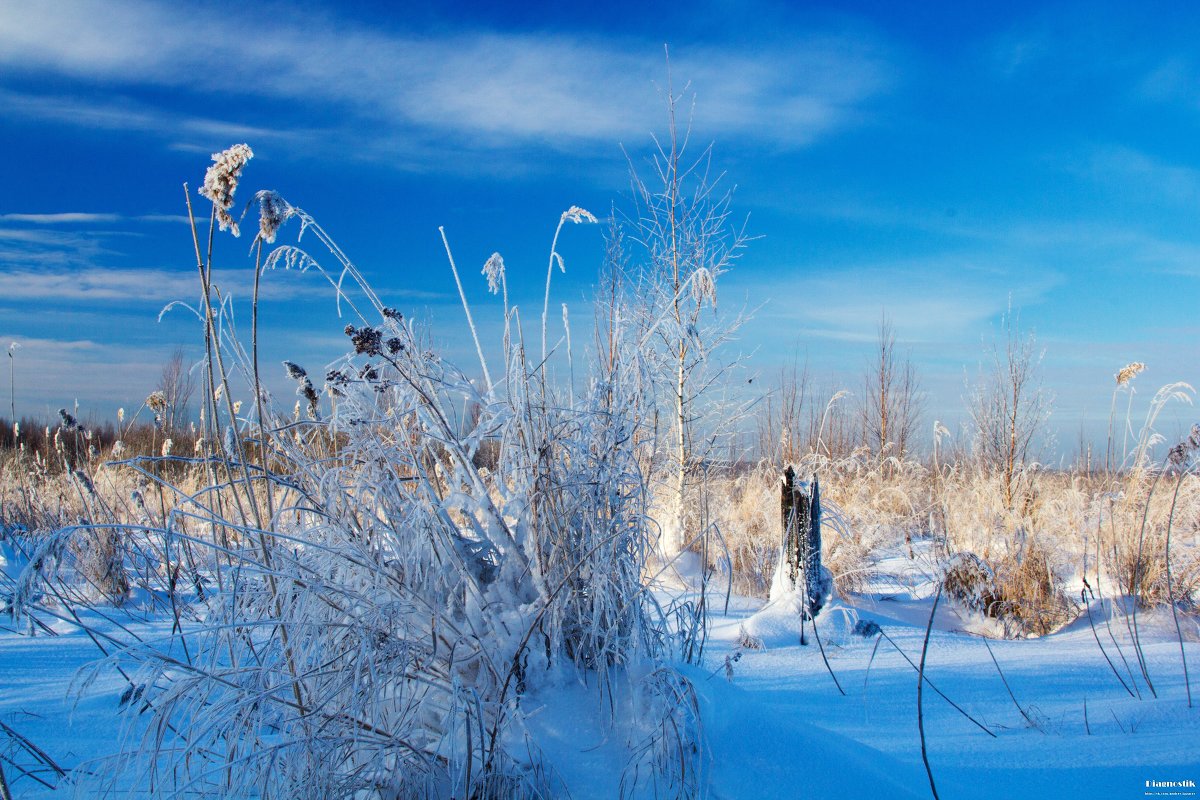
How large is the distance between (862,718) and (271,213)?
2.49 metres

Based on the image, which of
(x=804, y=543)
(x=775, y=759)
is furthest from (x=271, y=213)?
(x=804, y=543)

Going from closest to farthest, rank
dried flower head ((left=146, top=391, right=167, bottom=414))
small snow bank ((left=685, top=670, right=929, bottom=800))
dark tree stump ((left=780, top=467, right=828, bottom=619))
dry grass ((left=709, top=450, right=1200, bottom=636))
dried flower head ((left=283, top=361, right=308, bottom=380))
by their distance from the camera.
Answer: small snow bank ((left=685, top=670, right=929, bottom=800)) < dried flower head ((left=283, top=361, right=308, bottom=380)) < dark tree stump ((left=780, top=467, right=828, bottom=619)) < dry grass ((left=709, top=450, right=1200, bottom=636)) < dried flower head ((left=146, top=391, right=167, bottom=414))

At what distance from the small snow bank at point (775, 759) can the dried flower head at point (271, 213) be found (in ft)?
5.12

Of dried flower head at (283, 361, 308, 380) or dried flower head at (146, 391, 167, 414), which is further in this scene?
dried flower head at (146, 391, 167, 414)

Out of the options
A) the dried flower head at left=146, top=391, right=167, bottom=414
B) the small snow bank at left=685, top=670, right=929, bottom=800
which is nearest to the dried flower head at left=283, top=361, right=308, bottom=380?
the small snow bank at left=685, top=670, right=929, bottom=800

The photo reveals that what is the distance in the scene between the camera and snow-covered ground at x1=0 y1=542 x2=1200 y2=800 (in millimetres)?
1731

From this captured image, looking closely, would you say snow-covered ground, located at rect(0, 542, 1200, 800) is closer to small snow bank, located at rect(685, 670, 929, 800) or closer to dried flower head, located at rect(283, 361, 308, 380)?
small snow bank, located at rect(685, 670, 929, 800)

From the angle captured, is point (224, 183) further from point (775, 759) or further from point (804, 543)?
point (804, 543)

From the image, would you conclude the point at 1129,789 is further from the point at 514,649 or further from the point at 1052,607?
the point at 1052,607

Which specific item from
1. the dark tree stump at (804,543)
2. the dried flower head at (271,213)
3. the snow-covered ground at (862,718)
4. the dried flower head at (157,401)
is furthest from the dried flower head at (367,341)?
the dried flower head at (157,401)

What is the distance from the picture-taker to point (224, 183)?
6.53 ft

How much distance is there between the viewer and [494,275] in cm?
205

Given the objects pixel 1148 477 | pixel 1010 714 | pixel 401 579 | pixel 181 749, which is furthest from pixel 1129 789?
pixel 1148 477

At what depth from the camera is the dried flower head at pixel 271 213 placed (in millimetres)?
1938
